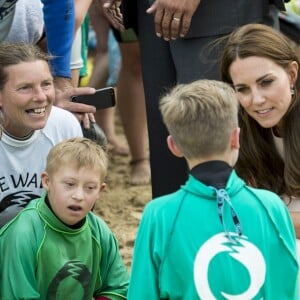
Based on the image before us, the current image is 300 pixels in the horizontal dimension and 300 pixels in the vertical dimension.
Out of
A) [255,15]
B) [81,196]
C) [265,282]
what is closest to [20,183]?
[81,196]

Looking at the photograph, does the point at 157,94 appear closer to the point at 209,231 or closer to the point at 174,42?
the point at 174,42

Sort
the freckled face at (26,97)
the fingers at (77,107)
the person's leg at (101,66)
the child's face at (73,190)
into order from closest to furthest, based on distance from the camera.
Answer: the child's face at (73,190) → the freckled face at (26,97) → the fingers at (77,107) → the person's leg at (101,66)

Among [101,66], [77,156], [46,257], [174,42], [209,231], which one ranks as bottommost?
[46,257]

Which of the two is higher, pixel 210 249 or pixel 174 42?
pixel 174 42

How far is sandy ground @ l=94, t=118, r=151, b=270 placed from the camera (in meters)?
4.97

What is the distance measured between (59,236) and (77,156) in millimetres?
290

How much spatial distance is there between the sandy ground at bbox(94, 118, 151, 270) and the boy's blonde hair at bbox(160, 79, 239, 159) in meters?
1.92

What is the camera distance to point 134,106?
5770 mm

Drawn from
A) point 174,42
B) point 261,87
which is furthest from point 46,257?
point 174,42

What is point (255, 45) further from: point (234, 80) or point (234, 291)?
point (234, 291)

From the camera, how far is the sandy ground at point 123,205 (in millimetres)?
4969

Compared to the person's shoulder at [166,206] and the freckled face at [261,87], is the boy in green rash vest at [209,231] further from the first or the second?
the freckled face at [261,87]

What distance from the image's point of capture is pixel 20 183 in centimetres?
379

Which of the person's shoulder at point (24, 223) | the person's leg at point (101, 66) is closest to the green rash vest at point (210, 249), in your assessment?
the person's shoulder at point (24, 223)
